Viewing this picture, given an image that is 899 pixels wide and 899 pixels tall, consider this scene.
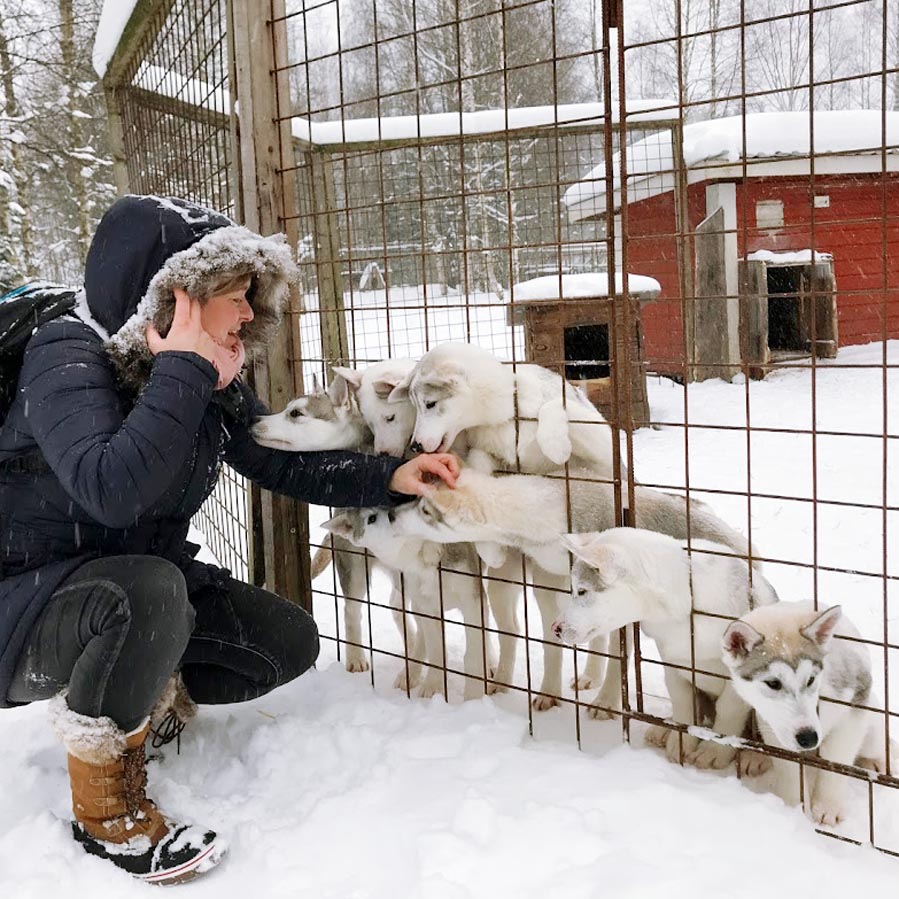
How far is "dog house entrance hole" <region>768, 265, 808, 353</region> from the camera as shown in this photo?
36.6 ft

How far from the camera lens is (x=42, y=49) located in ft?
57.7

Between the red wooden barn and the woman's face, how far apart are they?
708 centimetres

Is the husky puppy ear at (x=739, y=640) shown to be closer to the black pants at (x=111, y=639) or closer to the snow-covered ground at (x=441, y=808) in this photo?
the snow-covered ground at (x=441, y=808)

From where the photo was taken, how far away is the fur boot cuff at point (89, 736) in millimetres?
2691

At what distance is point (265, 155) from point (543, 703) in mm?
2570

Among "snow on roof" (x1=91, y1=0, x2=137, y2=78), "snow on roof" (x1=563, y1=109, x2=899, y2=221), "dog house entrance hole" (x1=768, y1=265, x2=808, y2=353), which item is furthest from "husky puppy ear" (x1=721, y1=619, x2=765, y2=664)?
"dog house entrance hole" (x1=768, y1=265, x2=808, y2=353)

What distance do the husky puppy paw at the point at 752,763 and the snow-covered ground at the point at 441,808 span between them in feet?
0.32

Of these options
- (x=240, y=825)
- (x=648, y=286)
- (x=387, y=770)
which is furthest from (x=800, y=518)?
(x=240, y=825)

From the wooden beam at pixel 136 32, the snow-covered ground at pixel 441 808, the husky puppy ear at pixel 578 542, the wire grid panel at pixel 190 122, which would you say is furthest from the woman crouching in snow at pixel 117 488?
the wooden beam at pixel 136 32

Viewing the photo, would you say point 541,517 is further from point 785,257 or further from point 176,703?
point 785,257

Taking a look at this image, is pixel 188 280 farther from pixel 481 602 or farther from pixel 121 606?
pixel 481 602

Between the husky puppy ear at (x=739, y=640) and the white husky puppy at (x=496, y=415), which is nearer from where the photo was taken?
the husky puppy ear at (x=739, y=640)

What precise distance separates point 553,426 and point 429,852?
63.6 inches

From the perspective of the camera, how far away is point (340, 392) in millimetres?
3973
